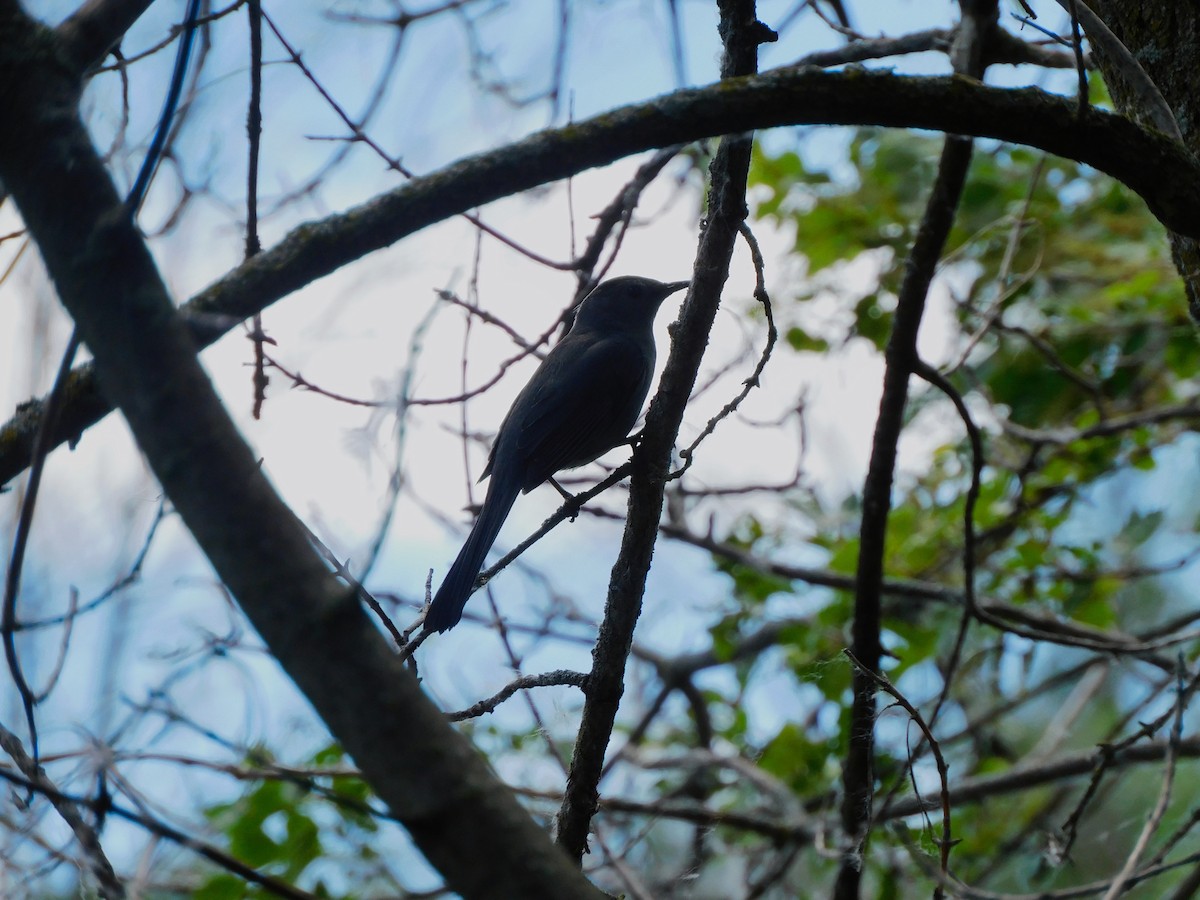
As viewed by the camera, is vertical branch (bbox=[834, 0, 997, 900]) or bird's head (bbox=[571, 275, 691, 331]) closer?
vertical branch (bbox=[834, 0, 997, 900])

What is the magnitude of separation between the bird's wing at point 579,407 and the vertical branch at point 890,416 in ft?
3.89

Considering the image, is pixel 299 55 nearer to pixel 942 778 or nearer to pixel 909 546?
pixel 942 778

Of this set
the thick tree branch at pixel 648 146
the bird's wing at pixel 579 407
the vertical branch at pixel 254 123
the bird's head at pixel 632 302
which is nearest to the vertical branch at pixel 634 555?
the thick tree branch at pixel 648 146

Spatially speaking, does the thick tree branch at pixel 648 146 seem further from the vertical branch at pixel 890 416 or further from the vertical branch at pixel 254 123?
the vertical branch at pixel 890 416

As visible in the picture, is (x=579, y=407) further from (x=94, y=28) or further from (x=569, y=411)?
(x=94, y=28)

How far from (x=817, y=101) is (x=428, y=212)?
0.87m

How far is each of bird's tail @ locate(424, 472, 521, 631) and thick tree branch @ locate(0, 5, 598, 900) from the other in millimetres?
1814

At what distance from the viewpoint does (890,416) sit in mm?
4293

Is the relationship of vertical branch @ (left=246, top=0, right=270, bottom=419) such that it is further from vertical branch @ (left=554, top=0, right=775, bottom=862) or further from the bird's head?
the bird's head

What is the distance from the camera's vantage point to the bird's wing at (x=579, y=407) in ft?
15.5

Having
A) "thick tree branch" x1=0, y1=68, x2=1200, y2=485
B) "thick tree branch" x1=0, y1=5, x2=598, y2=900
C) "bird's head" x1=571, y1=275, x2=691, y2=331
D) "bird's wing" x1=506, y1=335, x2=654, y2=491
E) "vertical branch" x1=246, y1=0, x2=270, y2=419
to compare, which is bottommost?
"thick tree branch" x1=0, y1=5, x2=598, y2=900

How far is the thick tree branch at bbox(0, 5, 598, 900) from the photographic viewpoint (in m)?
1.51

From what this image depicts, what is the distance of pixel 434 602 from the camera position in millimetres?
3682

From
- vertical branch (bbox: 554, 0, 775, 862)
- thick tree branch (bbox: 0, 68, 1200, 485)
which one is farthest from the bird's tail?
thick tree branch (bbox: 0, 68, 1200, 485)
